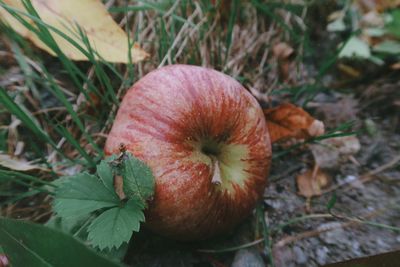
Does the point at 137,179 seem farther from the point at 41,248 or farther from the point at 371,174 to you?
the point at 371,174

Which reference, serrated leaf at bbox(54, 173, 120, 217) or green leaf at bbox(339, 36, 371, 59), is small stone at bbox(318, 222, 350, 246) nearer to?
serrated leaf at bbox(54, 173, 120, 217)

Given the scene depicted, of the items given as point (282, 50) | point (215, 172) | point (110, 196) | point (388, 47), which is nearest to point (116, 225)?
point (110, 196)

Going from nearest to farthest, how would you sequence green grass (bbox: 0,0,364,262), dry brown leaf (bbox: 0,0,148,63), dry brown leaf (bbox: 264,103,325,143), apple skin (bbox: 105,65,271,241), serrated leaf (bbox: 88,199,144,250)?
serrated leaf (bbox: 88,199,144,250) → apple skin (bbox: 105,65,271,241) → green grass (bbox: 0,0,364,262) → dry brown leaf (bbox: 0,0,148,63) → dry brown leaf (bbox: 264,103,325,143)

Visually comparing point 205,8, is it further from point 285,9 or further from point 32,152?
point 32,152

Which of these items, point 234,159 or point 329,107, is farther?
point 329,107

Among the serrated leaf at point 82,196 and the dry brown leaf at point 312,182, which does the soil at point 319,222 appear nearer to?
the dry brown leaf at point 312,182

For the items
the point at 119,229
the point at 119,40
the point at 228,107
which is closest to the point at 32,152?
the point at 119,40

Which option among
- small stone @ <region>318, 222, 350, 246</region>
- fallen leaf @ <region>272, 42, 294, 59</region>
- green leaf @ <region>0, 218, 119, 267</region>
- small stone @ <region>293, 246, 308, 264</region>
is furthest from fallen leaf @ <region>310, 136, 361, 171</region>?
green leaf @ <region>0, 218, 119, 267</region>
